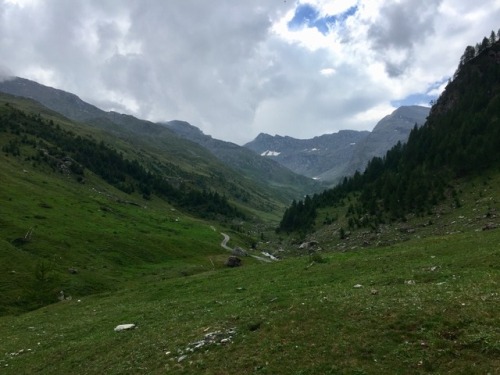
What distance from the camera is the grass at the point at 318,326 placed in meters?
16.7

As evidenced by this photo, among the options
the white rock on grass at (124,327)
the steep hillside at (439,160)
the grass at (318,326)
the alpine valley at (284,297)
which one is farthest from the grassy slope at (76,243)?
the steep hillside at (439,160)

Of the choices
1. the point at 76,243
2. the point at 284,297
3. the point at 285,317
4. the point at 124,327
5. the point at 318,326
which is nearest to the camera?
the point at 318,326

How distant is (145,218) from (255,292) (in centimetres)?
12953

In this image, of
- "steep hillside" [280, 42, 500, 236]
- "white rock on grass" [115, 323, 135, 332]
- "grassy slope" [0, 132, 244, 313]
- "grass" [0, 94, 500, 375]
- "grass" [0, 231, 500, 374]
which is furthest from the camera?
"steep hillside" [280, 42, 500, 236]

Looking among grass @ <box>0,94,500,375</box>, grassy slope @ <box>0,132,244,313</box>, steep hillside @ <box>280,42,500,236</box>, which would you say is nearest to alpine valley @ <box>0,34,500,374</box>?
grass @ <box>0,94,500,375</box>

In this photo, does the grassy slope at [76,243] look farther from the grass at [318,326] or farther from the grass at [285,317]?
the grass at [318,326]

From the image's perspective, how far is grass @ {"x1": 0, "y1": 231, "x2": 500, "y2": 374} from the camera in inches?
Answer: 659

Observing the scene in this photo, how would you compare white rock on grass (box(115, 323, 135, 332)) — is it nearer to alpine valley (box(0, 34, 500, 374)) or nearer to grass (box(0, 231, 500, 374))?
alpine valley (box(0, 34, 500, 374))

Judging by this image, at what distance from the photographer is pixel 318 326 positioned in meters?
20.5

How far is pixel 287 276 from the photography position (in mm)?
40531

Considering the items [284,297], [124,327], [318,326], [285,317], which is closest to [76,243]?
[124,327]

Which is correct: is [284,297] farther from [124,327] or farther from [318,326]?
[124,327]

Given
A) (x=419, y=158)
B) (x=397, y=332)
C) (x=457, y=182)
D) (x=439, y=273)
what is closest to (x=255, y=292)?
(x=439, y=273)

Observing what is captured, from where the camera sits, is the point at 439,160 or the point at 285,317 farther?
the point at 439,160
